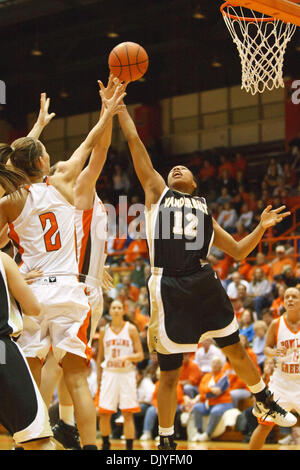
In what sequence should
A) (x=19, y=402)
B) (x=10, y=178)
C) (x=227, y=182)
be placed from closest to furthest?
(x=19, y=402)
(x=10, y=178)
(x=227, y=182)

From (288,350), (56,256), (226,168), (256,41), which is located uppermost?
(256,41)

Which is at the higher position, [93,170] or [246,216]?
[93,170]

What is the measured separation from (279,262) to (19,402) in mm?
9557

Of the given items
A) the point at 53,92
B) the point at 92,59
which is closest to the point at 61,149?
the point at 53,92

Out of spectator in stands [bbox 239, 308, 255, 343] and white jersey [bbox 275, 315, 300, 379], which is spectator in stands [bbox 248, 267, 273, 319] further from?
white jersey [bbox 275, 315, 300, 379]

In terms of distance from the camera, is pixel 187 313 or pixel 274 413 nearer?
pixel 187 313

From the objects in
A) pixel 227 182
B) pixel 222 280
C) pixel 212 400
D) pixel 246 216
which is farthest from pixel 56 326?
pixel 227 182

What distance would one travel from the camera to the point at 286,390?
6652 millimetres

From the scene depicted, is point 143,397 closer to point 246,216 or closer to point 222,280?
point 222,280

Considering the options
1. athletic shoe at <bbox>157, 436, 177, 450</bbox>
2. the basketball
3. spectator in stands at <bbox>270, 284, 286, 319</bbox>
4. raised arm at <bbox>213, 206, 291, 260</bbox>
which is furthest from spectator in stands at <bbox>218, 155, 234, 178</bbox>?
athletic shoe at <bbox>157, 436, 177, 450</bbox>

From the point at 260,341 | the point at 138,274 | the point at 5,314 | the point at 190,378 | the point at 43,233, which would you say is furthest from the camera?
the point at 138,274

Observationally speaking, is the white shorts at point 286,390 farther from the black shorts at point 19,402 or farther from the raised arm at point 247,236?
the black shorts at point 19,402

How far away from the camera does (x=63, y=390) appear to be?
6.16 m

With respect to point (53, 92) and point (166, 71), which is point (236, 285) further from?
point (53, 92)
